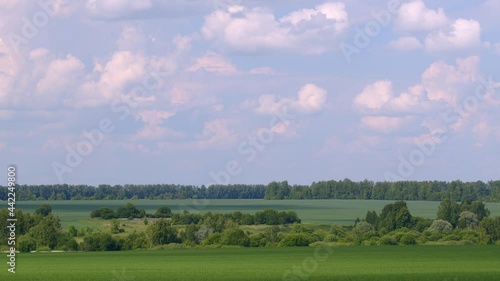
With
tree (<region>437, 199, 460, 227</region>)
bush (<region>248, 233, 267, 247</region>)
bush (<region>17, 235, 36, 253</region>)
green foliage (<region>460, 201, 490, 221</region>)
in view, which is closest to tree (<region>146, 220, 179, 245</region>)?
bush (<region>248, 233, 267, 247</region>)

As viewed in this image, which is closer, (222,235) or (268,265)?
(268,265)

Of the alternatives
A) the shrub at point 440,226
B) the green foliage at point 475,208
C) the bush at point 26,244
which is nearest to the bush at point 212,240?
the bush at point 26,244

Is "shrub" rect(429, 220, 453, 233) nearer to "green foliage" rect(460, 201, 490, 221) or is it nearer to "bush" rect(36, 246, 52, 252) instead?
"green foliage" rect(460, 201, 490, 221)

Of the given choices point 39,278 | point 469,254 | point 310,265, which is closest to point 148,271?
point 39,278

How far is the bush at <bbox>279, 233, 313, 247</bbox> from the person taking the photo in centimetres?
7719

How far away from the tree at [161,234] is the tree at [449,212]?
35827 mm

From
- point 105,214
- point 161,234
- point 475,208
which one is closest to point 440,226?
point 475,208

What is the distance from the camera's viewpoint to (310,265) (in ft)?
169

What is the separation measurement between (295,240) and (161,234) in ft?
42.3

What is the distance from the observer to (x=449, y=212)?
103 meters

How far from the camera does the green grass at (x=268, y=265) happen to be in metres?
42.8

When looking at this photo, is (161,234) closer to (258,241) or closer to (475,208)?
(258,241)

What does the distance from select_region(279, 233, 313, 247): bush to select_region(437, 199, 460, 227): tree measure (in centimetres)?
2893

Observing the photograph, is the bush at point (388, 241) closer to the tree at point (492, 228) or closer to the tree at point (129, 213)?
the tree at point (492, 228)
